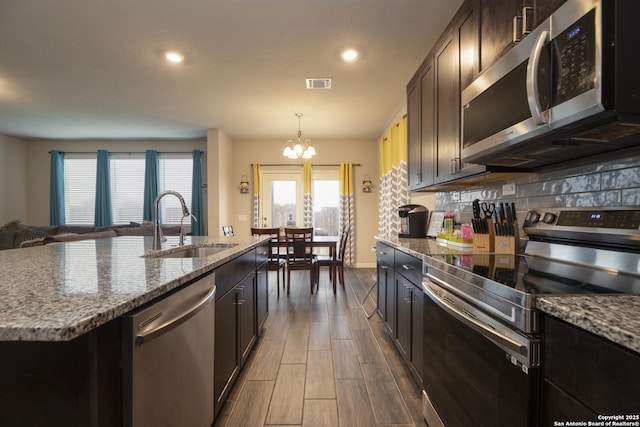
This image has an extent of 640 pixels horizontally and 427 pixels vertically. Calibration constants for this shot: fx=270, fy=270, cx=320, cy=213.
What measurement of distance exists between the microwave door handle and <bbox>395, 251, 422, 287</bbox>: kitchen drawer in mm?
875

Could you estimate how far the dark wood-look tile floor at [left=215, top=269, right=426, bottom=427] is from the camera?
1.48m

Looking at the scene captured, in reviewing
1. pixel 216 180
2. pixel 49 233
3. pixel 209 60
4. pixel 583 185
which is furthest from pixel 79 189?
pixel 583 185

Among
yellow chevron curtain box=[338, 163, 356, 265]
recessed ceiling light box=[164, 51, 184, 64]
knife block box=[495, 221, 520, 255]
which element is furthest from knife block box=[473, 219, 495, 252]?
yellow chevron curtain box=[338, 163, 356, 265]

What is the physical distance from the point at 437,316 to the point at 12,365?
143 centimetres

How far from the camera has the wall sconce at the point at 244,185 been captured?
5.61 m

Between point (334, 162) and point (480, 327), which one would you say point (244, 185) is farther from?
point (480, 327)

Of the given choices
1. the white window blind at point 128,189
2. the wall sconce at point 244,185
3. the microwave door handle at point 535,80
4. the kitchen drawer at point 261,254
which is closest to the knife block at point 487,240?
the microwave door handle at point 535,80

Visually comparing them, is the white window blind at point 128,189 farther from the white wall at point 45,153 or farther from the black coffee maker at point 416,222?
the black coffee maker at point 416,222

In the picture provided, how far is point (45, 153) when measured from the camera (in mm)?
5773

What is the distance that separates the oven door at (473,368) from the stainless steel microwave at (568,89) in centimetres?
68

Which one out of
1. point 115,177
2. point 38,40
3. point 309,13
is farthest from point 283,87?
point 115,177

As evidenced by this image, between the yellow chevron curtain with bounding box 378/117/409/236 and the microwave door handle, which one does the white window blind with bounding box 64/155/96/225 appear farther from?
the microwave door handle

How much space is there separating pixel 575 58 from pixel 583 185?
0.65m

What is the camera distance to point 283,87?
3.33m
